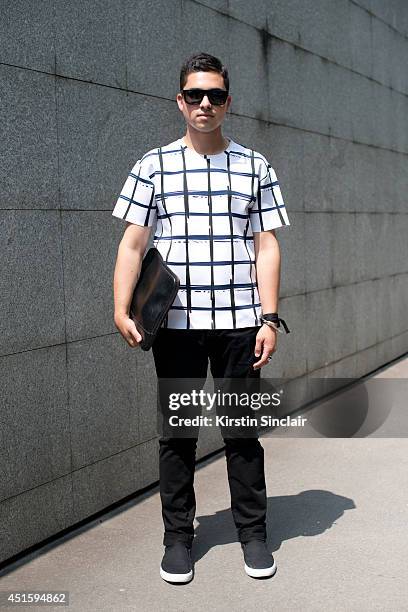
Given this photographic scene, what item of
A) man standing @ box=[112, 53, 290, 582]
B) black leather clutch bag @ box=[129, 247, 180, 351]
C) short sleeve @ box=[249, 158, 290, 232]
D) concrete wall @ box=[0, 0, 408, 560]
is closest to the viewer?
black leather clutch bag @ box=[129, 247, 180, 351]

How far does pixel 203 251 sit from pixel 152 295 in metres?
0.28

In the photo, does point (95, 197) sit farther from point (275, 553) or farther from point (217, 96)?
point (275, 553)

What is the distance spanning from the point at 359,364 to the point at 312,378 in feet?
3.52

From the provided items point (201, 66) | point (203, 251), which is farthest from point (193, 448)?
point (201, 66)

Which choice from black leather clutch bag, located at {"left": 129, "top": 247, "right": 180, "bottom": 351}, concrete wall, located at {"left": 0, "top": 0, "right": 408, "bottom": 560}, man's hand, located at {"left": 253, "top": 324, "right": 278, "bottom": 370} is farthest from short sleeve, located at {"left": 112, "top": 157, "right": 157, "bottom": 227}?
man's hand, located at {"left": 253, "top": 324, "right": 278, "bottom": 370}

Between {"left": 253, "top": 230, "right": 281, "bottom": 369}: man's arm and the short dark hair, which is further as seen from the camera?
{"left": 253, "top": 230, "right": 281, "bottom": 369}: man's arm

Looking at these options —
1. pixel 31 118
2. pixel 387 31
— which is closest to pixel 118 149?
pixel 31 118

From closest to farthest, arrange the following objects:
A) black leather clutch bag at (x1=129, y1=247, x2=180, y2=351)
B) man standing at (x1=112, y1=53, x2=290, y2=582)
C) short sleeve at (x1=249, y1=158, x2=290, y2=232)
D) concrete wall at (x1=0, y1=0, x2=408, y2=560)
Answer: black leather clutch bag at (x1=129, y1=247, x2=180, y2=351)
man standing at (x1=112, y1=53, x2=290, y2=582)
short sleeve at (x1=249, y1=158, x2=290, y2=232)
concrete wall at (x1=0, y1=0, x2=408, y2=560)

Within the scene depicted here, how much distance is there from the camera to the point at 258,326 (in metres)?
3.64

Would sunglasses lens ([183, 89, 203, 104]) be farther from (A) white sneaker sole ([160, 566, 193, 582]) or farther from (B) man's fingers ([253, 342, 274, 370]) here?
(A) white sneaker sole ([160, 566, 193, 582])

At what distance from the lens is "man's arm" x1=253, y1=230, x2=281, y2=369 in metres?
3.58

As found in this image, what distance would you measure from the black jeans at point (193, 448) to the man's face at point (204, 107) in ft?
2.72

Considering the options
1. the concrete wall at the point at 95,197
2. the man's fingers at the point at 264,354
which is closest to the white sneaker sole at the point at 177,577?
the concrete wall at the point at 95,197

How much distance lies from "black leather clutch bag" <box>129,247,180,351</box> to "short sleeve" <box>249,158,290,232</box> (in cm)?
45
